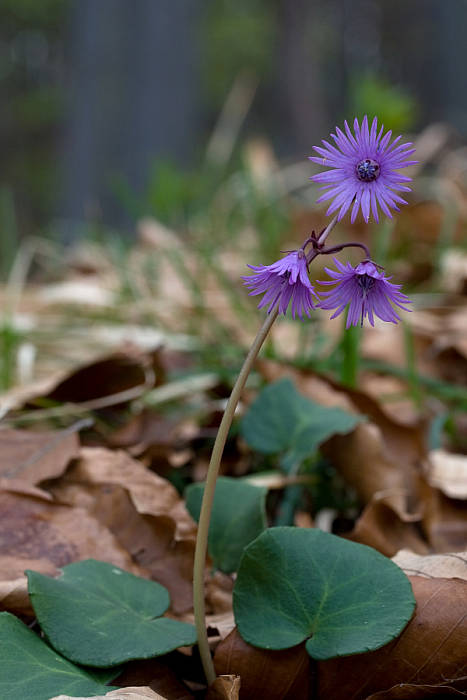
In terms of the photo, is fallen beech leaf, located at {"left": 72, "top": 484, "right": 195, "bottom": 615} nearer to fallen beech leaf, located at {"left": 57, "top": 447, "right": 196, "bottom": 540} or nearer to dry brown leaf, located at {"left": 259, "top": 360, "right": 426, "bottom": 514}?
fallen beech leaf, located at {"left": 57, "top": 447, "right": 196, "bottom": 540}

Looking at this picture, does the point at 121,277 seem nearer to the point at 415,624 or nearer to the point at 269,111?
the point at 415,624

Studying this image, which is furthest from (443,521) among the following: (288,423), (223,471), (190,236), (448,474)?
(190,236)

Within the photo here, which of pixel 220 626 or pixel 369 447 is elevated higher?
pixel 369 447

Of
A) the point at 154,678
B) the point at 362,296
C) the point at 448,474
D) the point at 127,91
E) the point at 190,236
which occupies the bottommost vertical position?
the point at 154,678

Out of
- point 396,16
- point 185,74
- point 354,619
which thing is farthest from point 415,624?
point 396,16

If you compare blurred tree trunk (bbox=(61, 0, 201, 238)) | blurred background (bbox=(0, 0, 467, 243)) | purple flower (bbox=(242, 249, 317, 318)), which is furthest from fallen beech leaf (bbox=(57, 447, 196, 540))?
blurred tree trunk (bbox=(61, 0, 201, 238))

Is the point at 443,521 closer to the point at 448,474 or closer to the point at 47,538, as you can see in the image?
the point at 448,474
